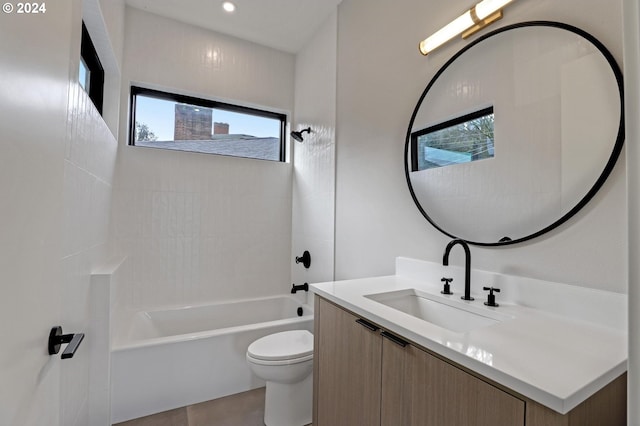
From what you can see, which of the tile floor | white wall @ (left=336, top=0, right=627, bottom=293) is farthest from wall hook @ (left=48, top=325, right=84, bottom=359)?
white wall @ (left=336, top=0, right=627, bottom=293)

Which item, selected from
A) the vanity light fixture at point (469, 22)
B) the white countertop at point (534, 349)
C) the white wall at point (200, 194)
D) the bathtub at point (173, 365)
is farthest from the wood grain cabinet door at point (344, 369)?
the white wall at point (200, 194)

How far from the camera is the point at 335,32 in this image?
95.3 inches

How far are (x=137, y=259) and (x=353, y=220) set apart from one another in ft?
6.15

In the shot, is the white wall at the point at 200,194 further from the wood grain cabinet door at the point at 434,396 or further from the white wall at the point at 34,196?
the wood grain cabinet door at the point at 434,396

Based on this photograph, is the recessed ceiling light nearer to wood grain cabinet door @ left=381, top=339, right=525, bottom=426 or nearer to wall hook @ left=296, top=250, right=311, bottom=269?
wall hook @ left=296, top=250, right=311, bottom=269

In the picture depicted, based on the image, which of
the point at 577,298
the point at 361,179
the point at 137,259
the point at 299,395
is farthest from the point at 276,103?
the point at 577,298

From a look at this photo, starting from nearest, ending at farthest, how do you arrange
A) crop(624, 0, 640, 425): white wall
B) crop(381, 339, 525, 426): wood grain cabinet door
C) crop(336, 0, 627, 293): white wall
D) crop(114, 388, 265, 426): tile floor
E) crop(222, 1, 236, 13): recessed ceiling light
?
crop(624, 0, 640, 425): white wall < crop(381, 339, 525, 426): wood grain cabinet door < crop(336, 0, 627, 293): white wall < crop(114, 388, 265, 426): tile floor < crop(222, 1, 236, 13): recessed ceiling light

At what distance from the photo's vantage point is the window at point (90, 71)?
5.42 feet

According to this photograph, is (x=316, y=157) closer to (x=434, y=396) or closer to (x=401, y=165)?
(x=401, y=165)

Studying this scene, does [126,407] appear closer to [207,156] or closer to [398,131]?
[207,156]

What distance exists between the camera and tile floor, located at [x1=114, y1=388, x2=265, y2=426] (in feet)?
5.75

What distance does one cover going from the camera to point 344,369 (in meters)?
1.19

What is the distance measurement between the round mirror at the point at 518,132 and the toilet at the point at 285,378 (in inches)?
43.2

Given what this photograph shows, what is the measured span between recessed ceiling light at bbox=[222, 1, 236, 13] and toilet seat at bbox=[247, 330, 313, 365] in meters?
2.61
